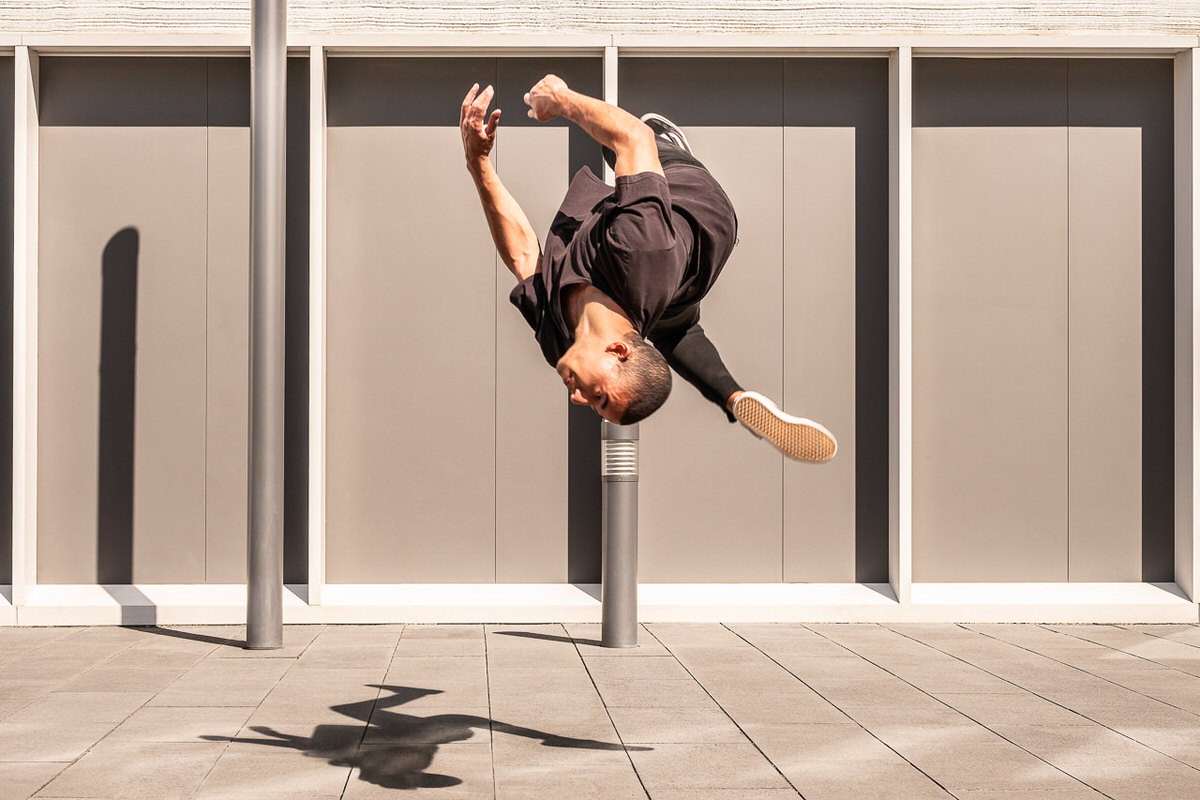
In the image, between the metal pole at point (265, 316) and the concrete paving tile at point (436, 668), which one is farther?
the metal pole at point (265, 316)

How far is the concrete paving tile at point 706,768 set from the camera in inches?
245

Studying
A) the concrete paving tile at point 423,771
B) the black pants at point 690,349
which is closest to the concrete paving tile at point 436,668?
the concrete paving tile at point 423,771

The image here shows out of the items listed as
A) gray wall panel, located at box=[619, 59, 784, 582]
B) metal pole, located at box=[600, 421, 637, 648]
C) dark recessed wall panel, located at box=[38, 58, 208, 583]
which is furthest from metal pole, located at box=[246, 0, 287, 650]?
gray wall panel, located at box=[619, 59, 784, 582]

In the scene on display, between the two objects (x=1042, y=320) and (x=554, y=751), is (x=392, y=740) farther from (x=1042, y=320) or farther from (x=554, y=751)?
(x=1042, y=320)

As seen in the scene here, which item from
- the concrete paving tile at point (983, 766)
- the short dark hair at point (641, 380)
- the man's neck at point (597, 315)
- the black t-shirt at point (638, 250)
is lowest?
the concrete paving tile at point (983, 766)

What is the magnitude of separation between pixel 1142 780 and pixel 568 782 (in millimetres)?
2948

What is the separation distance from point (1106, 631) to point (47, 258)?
11.1 m

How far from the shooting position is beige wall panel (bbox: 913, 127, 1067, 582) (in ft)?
42.0

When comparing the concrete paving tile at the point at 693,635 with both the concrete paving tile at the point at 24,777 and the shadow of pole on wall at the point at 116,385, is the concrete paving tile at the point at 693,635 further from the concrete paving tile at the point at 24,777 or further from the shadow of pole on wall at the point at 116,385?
the shadow of pole on wall at the point at 116,385

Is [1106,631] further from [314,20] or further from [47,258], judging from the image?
[47,258]

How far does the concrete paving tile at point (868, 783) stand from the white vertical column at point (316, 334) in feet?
21.8

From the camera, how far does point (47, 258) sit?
40.9 ft

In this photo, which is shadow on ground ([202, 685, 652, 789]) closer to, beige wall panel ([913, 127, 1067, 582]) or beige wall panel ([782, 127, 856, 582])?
beige wall panel ([782, 127, 856, 582])

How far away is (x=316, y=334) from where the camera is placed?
471 inches
